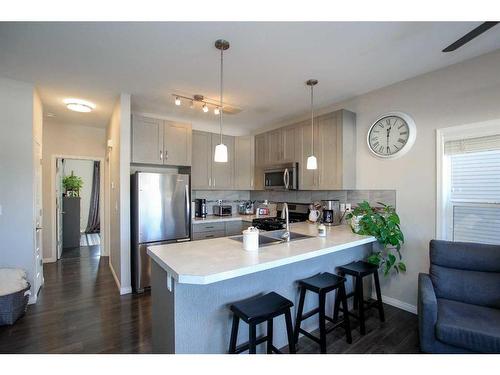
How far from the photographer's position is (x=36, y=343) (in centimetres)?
207

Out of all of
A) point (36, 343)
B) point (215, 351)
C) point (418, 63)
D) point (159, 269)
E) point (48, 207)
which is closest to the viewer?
point (215, 351)

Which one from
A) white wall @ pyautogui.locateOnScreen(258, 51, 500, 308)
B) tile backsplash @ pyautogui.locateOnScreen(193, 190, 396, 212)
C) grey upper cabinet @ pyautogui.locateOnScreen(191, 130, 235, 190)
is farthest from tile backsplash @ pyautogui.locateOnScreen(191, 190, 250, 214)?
white wall @ pyautogui.locateOnScreen(258, 51, 500, 308)

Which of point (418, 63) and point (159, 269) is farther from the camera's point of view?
point (418, 63)

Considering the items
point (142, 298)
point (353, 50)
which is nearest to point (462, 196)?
point (353, 50)

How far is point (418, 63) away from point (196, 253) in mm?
2742

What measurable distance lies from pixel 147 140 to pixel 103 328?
236cm

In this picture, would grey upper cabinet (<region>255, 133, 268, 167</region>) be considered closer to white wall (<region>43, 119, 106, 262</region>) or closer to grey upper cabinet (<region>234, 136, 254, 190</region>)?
grey upper cabinet (<region>234, 136, 254, 190</region>)

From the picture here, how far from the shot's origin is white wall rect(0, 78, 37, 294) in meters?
2.71

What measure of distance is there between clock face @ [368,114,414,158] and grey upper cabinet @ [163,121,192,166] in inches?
105

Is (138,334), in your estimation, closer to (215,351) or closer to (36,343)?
(36,343)

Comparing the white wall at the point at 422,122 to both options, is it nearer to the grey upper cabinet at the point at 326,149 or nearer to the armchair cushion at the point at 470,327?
the grey upper cabinet at the point at 326,149

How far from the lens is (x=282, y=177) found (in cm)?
394

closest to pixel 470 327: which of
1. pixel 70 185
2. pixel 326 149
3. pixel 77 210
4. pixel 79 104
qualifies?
pixel 326 149
